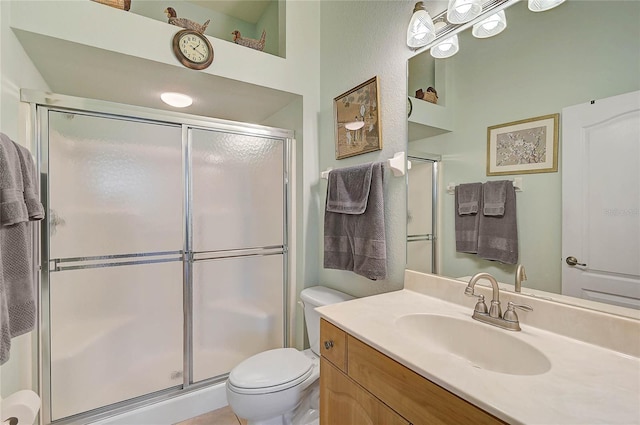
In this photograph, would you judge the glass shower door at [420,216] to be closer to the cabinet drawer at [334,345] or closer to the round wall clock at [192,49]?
the cabinet drawer at [334,345]

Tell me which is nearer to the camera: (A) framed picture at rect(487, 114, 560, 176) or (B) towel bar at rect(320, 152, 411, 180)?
(A) framed picture at rect(487, 114, 560, 176)

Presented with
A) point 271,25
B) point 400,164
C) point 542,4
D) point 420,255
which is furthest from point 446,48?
point 271,25

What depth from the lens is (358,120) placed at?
5.40ft

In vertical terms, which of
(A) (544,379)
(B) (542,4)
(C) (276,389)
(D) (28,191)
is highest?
(B) (542,4)

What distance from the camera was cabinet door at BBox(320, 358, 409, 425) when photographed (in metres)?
0.81

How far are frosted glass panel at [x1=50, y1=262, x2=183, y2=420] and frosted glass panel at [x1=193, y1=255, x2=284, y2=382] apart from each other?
120 mm

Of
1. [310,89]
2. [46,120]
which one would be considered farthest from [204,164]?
[310,89]

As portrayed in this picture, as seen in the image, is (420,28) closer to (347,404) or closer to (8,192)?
(347,404)

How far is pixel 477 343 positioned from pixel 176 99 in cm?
233

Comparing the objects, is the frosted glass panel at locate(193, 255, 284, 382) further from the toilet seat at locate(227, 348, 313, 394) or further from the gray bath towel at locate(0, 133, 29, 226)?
the gray bath towel at locate(0, 133, 29, 226)

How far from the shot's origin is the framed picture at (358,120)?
1530 millimetres

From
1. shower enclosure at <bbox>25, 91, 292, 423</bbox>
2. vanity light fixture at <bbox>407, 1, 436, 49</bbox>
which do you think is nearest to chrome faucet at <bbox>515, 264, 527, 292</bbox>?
vanity light fixture at <bbox>407, 1, 436, 49</bbox>

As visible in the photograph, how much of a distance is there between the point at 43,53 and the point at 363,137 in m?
1.76

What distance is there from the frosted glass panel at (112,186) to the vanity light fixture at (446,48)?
1.50 metres
